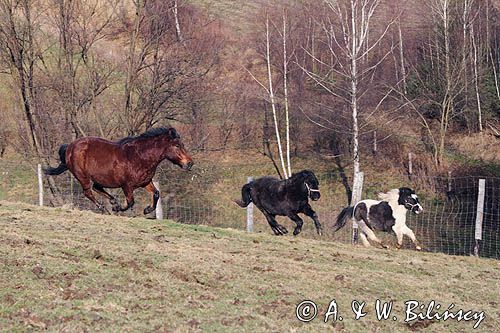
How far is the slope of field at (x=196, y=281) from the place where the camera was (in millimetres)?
5852

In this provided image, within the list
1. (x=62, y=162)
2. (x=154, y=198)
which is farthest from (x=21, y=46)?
(x=154, y=198)

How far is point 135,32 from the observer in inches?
782

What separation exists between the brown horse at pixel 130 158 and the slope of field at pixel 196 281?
1.39 meters

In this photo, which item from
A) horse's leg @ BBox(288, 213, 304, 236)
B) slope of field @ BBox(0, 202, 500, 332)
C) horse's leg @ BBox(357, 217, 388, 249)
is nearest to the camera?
slope of field @ BBox(0, 202, 500, 332)

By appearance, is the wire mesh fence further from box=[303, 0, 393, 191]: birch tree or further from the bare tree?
the bare tree

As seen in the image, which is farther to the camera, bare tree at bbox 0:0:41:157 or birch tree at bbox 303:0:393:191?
birch tree at bbox 303:0:393:191

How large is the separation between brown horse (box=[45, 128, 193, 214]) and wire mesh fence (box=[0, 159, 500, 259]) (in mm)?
4664

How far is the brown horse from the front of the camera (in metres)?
12.3

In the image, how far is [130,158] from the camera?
40.4 ft

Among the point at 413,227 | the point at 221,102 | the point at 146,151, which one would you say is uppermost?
the point at 221,102

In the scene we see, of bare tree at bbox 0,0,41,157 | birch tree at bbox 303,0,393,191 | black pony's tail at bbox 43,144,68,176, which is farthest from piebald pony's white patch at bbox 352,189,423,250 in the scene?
bare tree at bbox 0,0,41,157

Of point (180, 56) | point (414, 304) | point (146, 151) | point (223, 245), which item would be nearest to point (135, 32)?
point (180, 56)

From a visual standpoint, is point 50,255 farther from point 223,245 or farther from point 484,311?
point 484,311

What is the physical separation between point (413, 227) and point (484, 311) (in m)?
10.9
